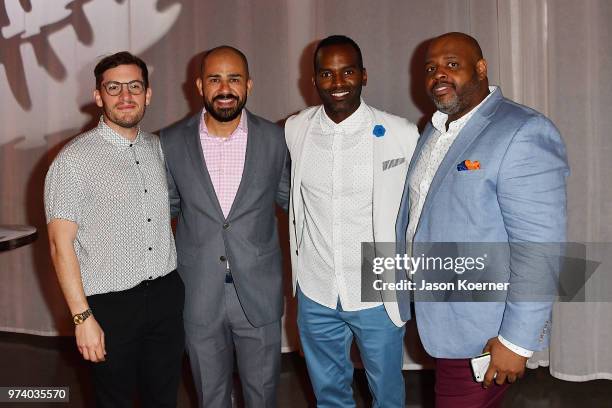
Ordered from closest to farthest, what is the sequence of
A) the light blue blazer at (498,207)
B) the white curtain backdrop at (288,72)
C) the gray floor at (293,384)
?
the light blue blazer at (498,207) → the gray floor at (293,384) → the white curtain backdrop at (288,72)

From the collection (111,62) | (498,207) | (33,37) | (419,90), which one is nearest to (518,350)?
(498,207)

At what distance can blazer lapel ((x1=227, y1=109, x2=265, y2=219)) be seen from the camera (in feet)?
7.73

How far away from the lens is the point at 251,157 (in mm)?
2400

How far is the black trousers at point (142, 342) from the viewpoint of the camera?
2.14 m

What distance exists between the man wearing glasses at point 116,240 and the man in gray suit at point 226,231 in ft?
0.38

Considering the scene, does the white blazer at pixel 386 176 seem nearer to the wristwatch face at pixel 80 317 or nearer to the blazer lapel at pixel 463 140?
the blazer lapel at pixel 463 140

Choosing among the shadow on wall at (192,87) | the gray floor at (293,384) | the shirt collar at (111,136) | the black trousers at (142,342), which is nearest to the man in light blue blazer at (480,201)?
the black trousers at (142,342)

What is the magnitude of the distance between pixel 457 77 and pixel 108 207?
127 centimetres

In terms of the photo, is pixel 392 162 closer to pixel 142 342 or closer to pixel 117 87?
pixel 117 87

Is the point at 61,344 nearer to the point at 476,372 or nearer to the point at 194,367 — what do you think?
the point at 194,367

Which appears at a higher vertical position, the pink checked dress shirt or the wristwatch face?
the pink checked dress shirt

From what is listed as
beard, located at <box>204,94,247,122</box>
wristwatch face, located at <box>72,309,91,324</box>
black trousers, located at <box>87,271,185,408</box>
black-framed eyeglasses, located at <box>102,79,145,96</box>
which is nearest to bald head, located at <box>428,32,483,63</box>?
beard, located at <box>204,94,247,122</box>

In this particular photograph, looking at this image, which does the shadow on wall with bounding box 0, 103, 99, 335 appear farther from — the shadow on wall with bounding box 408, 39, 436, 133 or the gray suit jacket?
the shadow on wall with bounding box 408, 39, 436, 133

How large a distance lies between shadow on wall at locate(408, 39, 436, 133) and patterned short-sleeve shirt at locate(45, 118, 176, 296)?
1.96 metres
